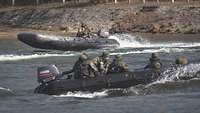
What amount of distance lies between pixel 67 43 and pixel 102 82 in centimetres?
1875

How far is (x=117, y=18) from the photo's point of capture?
63.8m

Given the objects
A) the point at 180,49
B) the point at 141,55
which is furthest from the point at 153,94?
the point at 180,49

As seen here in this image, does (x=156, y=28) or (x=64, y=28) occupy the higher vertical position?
(x=156, y=28)

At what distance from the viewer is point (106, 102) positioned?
79.4 feet

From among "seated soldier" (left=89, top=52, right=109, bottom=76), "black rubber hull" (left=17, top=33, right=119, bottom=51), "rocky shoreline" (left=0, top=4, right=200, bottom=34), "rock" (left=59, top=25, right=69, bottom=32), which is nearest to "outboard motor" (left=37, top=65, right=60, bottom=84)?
"seated soldier" (left=89, top=52, right=109, bottom=76)

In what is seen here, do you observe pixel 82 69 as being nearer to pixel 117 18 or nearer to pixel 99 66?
pixel 99 66

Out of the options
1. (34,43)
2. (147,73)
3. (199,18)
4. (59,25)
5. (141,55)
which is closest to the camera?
(147,73)

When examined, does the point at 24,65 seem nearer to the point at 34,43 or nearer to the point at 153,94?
the point at 34,43

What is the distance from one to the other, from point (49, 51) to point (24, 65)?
7.33 meters

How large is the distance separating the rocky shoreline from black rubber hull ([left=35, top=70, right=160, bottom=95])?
3286 centimetres

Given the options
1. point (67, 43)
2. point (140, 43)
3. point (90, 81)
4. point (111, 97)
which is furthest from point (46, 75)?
point (140, 43)

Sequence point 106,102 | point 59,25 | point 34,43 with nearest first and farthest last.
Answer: point 106,102 < point 34,43 < point 59,25

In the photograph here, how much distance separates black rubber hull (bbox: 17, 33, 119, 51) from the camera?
144ft

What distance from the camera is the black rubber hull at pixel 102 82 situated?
2525 cm
